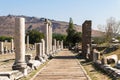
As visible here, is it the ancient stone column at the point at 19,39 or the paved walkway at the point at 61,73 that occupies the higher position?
the ancient stone column at the point at 19,39

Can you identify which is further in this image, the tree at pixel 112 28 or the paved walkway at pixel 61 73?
the tree at pixel 112 28

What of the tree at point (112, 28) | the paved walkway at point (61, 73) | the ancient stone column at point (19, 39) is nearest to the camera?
the paved walkway at point (61, 73)

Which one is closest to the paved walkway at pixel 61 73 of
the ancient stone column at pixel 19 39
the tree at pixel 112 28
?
the ancient stone column at pixel 19 39

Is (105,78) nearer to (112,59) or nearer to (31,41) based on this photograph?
(112,59)

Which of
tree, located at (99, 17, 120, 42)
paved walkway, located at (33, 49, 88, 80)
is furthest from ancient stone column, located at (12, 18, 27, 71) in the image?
tree, located at (99, 17, 120, 42)

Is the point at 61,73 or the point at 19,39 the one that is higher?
the point at 19,39

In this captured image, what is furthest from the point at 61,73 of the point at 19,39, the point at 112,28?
the point at 112,28

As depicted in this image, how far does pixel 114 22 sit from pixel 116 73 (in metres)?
61.2

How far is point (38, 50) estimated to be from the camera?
33.2m

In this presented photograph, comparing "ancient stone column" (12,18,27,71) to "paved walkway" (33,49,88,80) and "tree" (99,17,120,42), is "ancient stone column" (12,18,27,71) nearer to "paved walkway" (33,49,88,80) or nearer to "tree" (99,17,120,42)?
"paved walkway" (33,49,88,80)

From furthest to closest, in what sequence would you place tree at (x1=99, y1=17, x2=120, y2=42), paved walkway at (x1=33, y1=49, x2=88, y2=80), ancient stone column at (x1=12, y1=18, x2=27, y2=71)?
tree at (x1=99, y1=17, x2=120, y2=42) < ancient stone column at (x1=12, y1=18, x2=27, y2=71) < paved walkway at (x1=33, y1=49, x2=88, y2=80)

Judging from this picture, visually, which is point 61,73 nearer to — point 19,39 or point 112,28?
point 19,39

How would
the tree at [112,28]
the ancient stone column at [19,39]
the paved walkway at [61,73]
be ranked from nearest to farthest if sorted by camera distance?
the paved walkway at [61,73] → the ancient stone column at [19,39] → the tree at [112,28]

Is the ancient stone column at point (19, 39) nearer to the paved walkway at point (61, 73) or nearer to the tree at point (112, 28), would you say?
the paved walkway at point (61, 73)
